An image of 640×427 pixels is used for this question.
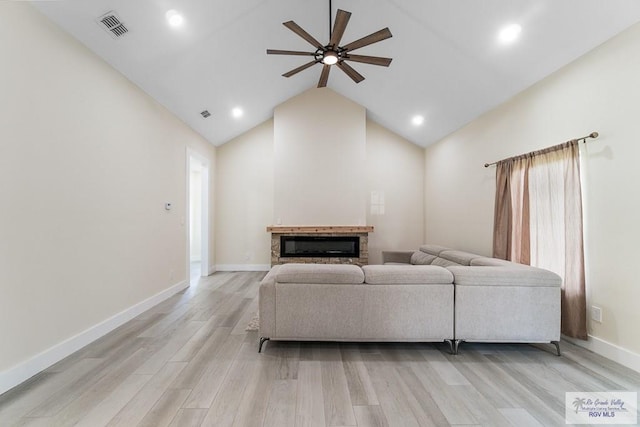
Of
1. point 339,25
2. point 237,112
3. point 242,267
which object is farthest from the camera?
point 242,267

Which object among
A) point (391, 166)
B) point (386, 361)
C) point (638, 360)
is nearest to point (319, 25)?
point (391, 166)

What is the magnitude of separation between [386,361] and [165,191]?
142 inches

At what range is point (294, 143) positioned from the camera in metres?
5.86

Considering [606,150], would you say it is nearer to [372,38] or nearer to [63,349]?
[372,38]

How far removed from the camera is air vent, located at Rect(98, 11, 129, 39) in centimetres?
247

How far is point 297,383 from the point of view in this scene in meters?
1.98

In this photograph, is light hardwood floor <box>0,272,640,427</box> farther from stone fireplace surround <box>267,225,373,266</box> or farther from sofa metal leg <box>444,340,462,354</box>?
stone fireplace surround <box>267,225,373,266</box>

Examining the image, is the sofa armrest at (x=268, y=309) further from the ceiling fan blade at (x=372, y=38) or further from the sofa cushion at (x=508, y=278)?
the ceiling fan blade at (x=372, y=38)

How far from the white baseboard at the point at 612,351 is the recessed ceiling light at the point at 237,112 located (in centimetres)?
558

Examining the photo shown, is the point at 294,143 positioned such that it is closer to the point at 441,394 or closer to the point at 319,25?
the point at 319,25

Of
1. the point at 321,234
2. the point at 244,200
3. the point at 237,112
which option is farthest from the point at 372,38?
the point at 244,200

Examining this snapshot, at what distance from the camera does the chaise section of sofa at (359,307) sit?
2.42 metres

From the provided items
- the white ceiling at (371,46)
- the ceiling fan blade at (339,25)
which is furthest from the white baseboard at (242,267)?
the ceiling fan blade at (339,25)

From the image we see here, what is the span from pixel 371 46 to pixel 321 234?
3.34m
